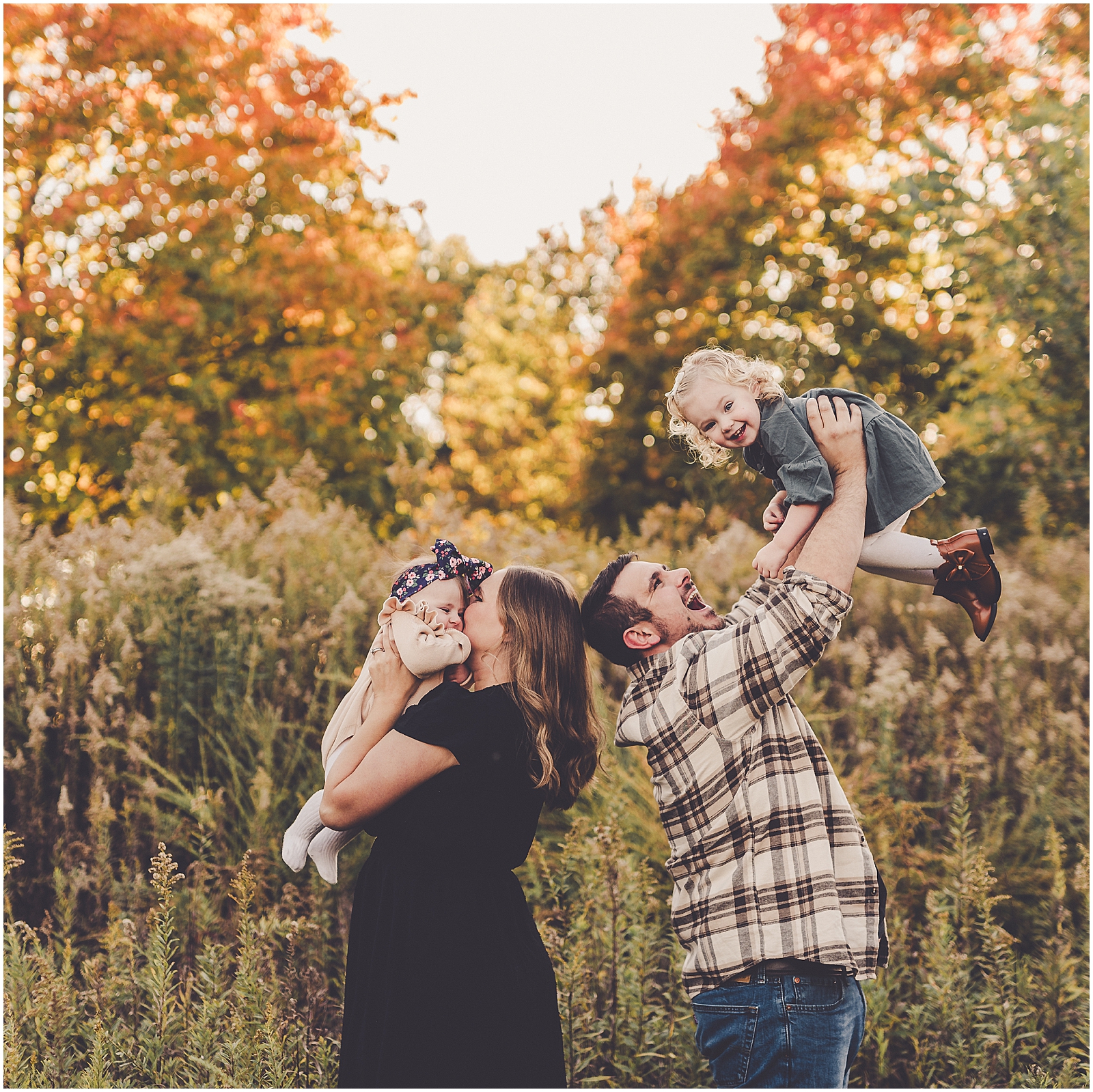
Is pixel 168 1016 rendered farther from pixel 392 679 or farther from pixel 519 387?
pixel 519 387

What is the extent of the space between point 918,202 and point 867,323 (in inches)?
→ 75.9

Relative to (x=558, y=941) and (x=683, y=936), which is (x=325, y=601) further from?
(x=683, y=936)

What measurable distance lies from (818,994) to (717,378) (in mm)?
1587

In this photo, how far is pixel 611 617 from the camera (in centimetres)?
227

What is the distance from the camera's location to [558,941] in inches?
126

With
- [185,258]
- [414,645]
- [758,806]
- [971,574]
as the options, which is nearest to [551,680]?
[414,645]

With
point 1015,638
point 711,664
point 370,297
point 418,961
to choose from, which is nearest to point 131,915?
point 418,961

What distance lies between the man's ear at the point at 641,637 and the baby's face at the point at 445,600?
0.44 meters

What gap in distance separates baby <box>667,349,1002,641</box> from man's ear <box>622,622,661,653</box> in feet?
1.01

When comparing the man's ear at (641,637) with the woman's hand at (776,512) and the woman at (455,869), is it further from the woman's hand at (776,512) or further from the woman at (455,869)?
the woman's hand at (776,512)

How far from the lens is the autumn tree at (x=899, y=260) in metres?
6.95

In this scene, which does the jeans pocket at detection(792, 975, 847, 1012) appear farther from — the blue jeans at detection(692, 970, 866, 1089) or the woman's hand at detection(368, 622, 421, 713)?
the woman's hand at detection(368, 622, 421, 713)

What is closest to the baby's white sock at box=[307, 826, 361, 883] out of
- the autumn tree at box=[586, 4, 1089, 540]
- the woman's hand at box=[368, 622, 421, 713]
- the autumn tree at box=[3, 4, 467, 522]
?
the woman's hand at box=[368, 622, 421, 713]

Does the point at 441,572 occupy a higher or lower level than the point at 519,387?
lower
